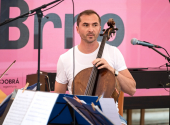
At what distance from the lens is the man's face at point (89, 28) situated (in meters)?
2.09

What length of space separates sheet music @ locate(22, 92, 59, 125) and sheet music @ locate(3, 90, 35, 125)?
33 millimetres

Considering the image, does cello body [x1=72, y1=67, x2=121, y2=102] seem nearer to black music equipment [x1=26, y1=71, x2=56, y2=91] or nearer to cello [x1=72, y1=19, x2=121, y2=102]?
cello [x1=72, y1=19, x2=121, y2=102]

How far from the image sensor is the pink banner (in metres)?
3.45

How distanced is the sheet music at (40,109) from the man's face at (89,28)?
37.4 inches

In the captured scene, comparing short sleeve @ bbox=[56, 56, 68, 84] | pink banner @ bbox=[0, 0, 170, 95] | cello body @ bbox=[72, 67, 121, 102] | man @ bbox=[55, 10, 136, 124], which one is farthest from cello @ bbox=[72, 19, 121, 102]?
pink banner @ bbox=[0, 0, 170, 95]

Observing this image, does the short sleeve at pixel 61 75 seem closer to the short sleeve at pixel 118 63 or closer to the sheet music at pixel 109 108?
the short sleeve at pixel 118 63

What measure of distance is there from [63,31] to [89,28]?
1.54 m

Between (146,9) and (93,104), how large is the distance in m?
2.88

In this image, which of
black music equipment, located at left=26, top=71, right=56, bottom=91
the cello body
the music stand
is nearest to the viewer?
the music stand

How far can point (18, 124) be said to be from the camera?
1219 millimetres

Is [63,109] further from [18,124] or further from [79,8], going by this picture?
[79,8]

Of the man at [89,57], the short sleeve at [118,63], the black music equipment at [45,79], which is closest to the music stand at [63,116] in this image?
the man at [89,57]

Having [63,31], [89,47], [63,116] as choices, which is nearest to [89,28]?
[89,47]

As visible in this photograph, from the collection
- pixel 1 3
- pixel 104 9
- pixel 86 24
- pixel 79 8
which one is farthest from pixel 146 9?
pixel 1 3
